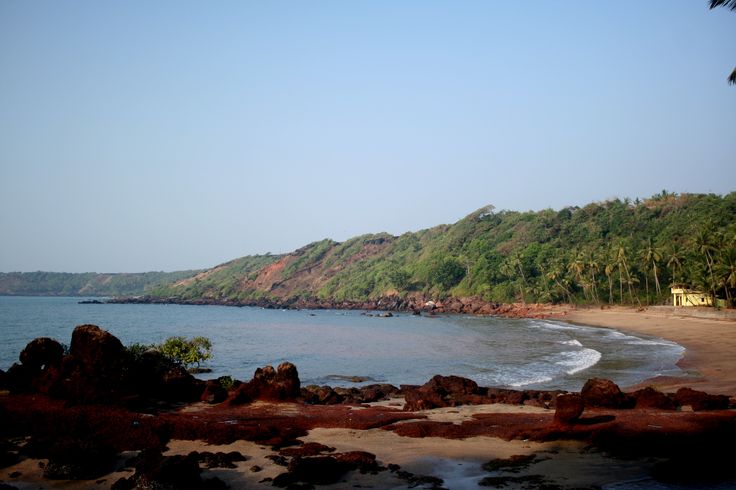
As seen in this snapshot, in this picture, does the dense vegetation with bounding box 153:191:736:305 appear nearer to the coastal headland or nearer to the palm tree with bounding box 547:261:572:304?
the palm tree with bounding box 547:261:572:304

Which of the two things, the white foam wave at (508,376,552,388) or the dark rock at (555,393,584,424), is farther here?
the white foam wave at (508,376,552,388)

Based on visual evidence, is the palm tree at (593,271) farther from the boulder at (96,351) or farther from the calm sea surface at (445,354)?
the boulder at (96,351)

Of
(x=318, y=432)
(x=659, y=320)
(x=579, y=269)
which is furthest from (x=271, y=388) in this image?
(x=579, y=269)

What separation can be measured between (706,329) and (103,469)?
49435 mm

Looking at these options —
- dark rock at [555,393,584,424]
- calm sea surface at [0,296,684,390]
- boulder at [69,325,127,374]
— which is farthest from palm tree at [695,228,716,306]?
boulder at [69,325,127,374]

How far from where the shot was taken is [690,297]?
7031 centimetres

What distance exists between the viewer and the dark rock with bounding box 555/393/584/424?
46.4 feet

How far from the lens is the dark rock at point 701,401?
17.2m

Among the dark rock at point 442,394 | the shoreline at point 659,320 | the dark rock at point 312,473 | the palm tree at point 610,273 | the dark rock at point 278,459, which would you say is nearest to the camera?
the dark rock at point 312,473

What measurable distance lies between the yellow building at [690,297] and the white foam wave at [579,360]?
34.1 meters

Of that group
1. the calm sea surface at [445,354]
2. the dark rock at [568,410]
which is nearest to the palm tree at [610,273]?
the calm sea surface at [445,354]

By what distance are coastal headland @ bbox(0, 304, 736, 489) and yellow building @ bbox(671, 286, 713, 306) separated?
51.1 metres

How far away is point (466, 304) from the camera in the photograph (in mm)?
108125

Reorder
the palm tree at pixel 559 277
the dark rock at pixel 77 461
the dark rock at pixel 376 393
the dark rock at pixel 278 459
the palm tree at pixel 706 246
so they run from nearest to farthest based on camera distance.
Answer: the dark rock at pixel 77 461, the dark rock at pixel 278 459, the dark rock at pixel 376 393, the palm tree at pixel 706 246, the palm tree at pixel 559 277
